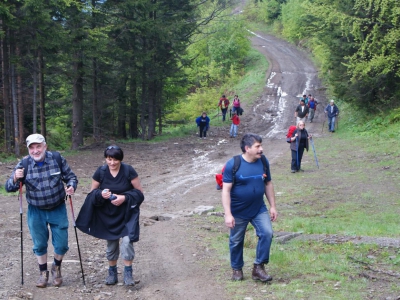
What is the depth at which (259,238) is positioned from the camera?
6.26 meters

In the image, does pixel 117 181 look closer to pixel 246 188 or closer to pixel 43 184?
pixel 43 184

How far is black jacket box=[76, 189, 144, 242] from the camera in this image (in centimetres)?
627

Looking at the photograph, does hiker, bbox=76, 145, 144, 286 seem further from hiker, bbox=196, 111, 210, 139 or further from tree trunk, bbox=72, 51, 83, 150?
hiker, bbox=196, 111, 210, 139

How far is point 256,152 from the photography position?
6082mm

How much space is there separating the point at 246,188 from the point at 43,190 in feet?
8.20

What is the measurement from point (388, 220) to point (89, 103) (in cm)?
2319

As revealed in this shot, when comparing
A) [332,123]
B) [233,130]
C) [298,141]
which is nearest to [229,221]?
[298,141]

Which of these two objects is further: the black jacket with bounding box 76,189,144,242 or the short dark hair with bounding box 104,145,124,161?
the black jacket with bounding box 76,189,144,242

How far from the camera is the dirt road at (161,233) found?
6.38m

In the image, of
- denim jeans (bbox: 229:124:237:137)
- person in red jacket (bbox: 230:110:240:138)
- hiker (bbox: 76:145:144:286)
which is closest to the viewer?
hiker (bbox: 76:145:144:286)

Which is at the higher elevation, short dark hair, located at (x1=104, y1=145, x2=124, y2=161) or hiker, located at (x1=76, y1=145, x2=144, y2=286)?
short dark hair, located at (x1=104, y1=145, x2=124, y2=161)

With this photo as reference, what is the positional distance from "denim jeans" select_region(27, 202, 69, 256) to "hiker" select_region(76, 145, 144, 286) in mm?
233

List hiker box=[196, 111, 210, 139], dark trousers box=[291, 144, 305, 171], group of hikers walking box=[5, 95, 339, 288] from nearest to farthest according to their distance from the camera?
1. group of hikers walking box=[5, 95, 339, 288]
2. dark trousers box=[291, 144, 305, 171]
3. hiker box=[196, 111, 210, 139]

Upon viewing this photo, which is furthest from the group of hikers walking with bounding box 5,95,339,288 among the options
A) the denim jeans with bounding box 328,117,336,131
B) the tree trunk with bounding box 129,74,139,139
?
the tree trunk with bounding box 129,74,139,139
